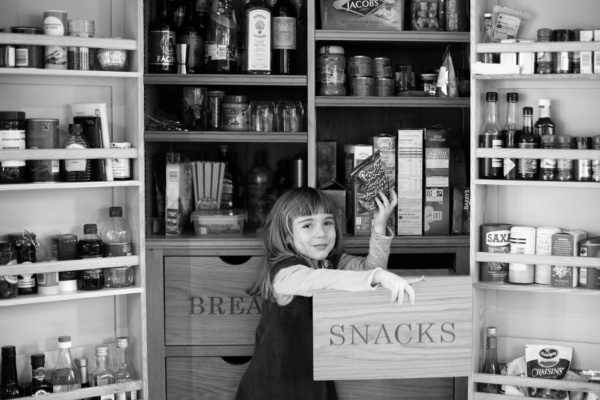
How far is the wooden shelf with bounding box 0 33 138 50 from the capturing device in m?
2.80

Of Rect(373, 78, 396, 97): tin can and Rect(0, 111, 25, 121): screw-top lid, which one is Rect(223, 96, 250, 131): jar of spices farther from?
Rect(0, 111, 25, 121): screw-top lid

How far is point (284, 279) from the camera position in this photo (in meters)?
2.94

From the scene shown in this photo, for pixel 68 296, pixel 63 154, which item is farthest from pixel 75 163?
pixel 68 296

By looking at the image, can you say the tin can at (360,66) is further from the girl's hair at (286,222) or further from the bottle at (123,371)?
the bottle at (123,371)

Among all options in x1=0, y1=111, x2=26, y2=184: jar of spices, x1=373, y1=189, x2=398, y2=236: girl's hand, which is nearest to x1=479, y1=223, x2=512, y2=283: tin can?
x1=373, y1=189, x2=398, y2=236: girl's hand

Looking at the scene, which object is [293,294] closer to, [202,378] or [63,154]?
[202,378]

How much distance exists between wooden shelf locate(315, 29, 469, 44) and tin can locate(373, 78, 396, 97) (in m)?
0.16

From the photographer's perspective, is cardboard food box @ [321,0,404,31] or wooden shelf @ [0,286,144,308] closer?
wooden shelf @ [0,286,144,308]

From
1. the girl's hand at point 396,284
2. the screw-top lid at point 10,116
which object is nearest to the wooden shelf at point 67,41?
the screw-top lid at point 10,116

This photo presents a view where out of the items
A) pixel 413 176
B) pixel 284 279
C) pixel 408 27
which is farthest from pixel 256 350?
pixel 408 27

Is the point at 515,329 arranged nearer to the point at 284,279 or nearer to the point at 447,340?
the point at 447,340

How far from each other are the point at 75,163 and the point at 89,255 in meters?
0.30

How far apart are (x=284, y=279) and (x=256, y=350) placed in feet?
1.05

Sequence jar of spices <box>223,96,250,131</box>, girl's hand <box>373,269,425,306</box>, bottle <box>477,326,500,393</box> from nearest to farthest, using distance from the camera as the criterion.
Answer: girl's hand <box>373,269,425,306</box>, bottle <box>477,326,500,393</box>, jar of spices <box>223,96,250,131</box>
